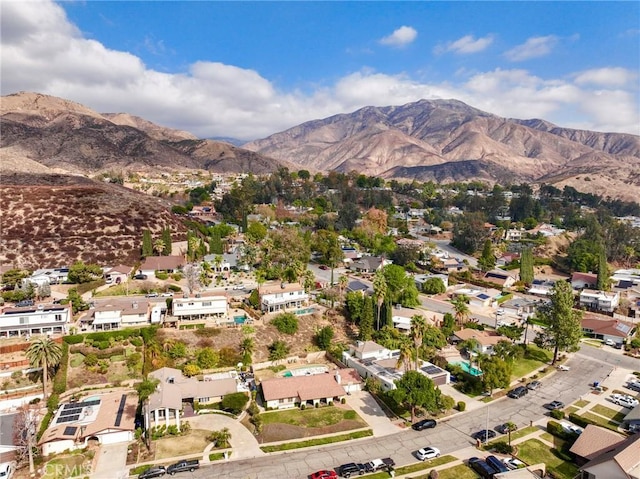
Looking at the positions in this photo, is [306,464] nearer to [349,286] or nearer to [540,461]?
[540,461]

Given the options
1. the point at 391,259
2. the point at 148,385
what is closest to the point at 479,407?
the point at 148,385

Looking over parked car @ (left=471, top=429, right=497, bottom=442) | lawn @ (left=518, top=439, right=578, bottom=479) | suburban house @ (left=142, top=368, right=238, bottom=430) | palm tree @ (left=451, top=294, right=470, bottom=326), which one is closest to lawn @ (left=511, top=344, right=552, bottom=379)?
palm tree @ (left=451, top=294, right=470, bottom=326)

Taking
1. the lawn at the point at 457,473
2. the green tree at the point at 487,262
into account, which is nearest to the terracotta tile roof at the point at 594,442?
the lawn at the point at 457,473

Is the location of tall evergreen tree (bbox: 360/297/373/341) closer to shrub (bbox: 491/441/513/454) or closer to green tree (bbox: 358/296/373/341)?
green tree (bbox: 358/296/373/341)

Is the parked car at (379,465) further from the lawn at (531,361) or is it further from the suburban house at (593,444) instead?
the lawn at (531,361)

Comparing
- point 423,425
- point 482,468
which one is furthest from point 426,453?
point 423,425

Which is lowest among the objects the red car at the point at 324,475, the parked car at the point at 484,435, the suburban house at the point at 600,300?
the parked car at the point at 484,435
